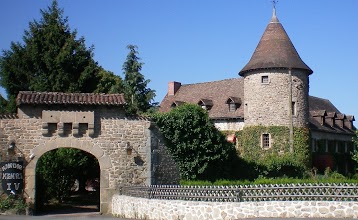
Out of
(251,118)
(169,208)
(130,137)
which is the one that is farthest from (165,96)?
(169,208)

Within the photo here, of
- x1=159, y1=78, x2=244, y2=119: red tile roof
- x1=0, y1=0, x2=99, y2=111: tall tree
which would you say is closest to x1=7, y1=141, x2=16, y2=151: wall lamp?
x1=0, y1=0, x2=99, y2=111: tall tree

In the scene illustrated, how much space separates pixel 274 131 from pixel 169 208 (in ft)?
73.7

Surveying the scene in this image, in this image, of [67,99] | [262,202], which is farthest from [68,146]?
[262,202]

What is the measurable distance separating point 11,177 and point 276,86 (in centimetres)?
2330

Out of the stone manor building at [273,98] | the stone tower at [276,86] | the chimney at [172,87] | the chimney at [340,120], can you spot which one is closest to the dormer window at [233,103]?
the stone manor building at [273,98]

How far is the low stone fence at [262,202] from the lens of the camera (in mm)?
14938

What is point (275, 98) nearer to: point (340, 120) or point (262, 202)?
point (340, 120)

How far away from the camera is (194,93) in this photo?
4941cm

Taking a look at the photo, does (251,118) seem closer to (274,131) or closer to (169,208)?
(274,131)

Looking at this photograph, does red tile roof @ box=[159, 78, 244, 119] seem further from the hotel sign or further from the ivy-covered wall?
the hotel sign

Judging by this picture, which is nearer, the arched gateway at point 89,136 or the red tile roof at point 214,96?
the arched gateway at point 89,136

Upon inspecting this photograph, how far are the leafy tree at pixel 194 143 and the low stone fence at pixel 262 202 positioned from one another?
7.56 metres

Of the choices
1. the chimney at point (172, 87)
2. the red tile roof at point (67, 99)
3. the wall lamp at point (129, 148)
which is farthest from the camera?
the chimney at point (172, 87)

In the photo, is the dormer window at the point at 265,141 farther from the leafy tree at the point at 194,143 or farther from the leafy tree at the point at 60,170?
the leafy tree at the point at 60,170
